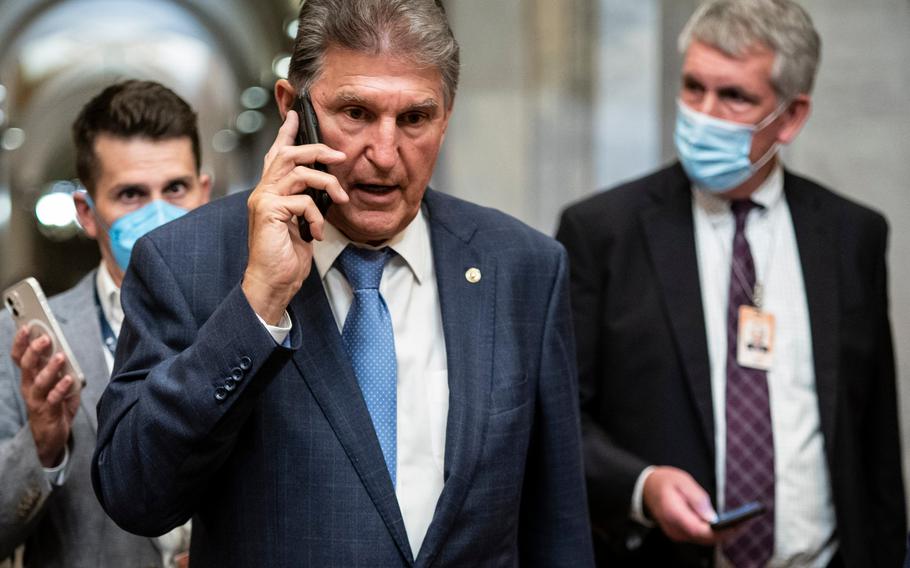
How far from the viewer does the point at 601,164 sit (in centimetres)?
714

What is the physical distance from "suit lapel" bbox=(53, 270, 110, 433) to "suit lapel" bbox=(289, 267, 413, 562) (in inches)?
Answer: 31.8

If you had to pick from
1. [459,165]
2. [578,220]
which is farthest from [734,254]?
[459,165]

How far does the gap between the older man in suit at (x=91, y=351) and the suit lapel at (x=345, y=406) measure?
0.66m

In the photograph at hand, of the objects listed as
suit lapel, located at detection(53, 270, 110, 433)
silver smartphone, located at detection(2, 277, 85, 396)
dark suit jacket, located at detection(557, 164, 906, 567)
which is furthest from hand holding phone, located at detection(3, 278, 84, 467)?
dark suit jacket, located at detection(557, 164, 906, 567)

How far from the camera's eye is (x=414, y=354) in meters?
2.53

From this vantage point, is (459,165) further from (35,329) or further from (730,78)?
(35,329)

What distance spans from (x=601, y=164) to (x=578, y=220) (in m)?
3.42

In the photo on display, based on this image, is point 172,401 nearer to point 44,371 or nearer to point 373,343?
point 373,343

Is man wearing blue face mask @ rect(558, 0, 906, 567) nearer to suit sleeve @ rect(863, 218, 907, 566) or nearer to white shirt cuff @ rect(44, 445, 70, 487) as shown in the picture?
suit sleeve @ rect(863, 218, 907, 566)

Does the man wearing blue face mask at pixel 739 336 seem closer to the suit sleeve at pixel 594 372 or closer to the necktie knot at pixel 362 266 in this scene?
the suit sleeve at pixel 594 372

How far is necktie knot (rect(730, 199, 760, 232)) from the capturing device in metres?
3.77

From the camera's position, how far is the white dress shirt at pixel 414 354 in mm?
2436

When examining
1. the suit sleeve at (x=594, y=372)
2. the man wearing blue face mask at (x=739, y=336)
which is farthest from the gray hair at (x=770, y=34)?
the suit sleeve at (x=594, y=372)

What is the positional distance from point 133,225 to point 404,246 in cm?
89
